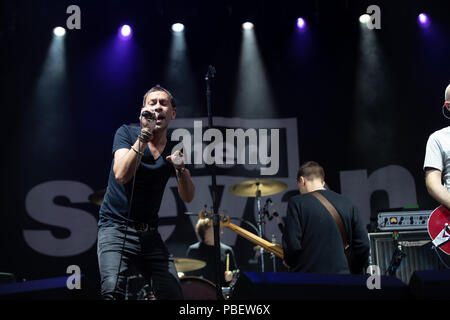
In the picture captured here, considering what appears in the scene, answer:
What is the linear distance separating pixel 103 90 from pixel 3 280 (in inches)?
160

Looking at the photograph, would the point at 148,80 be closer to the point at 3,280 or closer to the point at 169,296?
the point at 3,280

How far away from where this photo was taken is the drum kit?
497 centimetres

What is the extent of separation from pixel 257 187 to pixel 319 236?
3.16 m

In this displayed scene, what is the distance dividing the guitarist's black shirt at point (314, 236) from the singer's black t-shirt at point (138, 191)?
0.94 m

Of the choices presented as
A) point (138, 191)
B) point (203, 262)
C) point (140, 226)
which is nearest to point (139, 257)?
point (140, 226)

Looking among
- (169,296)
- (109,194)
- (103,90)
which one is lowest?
(169,296)

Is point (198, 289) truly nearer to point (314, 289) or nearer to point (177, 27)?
point (314, 289)

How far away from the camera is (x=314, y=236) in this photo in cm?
313

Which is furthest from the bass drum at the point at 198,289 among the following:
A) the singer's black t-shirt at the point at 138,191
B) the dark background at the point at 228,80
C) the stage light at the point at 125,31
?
the stage light at the point at 125,31

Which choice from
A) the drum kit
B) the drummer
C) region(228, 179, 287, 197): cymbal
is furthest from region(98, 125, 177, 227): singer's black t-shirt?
the drummer

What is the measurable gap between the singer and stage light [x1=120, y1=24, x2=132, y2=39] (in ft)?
16.1

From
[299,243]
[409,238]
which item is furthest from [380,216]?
[299,243]

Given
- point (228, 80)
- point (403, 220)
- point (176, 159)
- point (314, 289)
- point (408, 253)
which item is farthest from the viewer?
point (228, 80)

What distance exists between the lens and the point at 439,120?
23.6 feet
